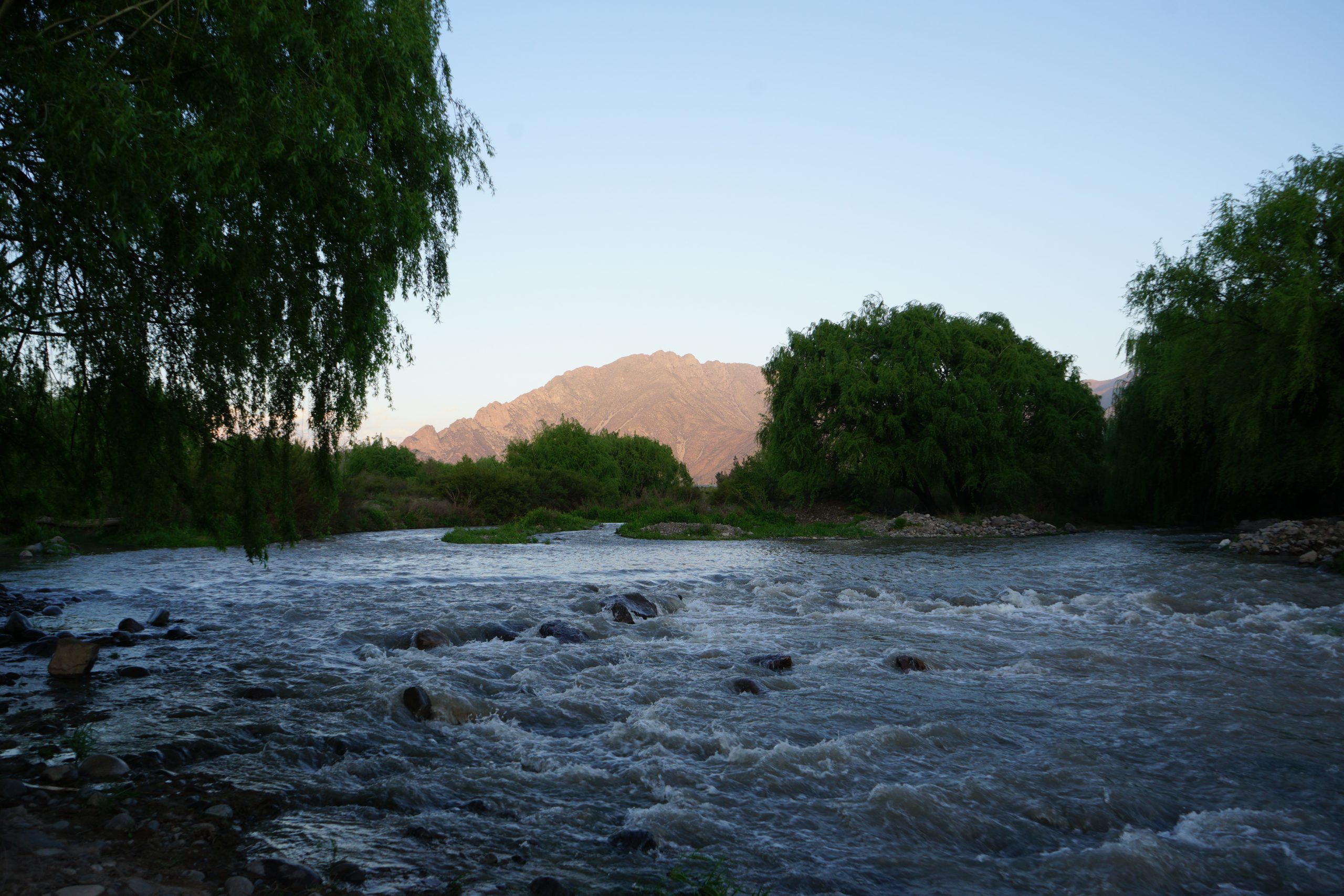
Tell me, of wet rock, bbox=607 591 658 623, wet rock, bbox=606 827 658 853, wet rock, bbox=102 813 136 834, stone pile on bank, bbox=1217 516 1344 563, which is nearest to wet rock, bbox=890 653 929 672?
wet rock, bbox=607 591 658 623

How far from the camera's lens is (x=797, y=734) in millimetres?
6547

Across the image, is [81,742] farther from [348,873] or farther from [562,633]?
[562,633]

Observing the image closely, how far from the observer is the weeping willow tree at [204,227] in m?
5.45

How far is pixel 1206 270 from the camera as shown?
978 inches

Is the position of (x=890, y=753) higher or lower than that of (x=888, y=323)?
lower

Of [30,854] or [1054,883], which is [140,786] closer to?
[30,854]

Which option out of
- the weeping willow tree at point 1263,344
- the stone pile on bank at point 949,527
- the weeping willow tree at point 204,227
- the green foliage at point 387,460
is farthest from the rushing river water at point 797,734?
the green foliage at point 387,460

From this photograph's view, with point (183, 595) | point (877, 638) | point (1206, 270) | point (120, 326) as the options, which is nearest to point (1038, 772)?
point (877, 638)

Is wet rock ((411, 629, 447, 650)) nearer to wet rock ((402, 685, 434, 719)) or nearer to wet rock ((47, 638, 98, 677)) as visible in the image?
wet rock ((402, 685, 434, 719))

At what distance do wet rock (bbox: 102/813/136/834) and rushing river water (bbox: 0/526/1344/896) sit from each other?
0.72 m

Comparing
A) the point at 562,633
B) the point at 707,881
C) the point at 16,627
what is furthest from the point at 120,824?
the point at 16,627

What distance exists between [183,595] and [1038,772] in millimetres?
14376

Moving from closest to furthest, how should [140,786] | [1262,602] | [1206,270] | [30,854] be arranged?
[30,854], [140,786], [1262,602], [1206,270]

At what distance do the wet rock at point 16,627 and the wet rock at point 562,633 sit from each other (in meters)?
6.34
